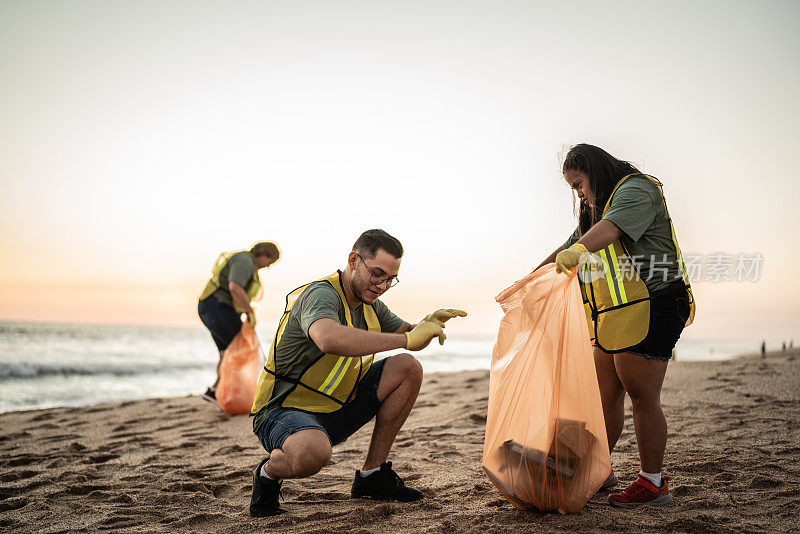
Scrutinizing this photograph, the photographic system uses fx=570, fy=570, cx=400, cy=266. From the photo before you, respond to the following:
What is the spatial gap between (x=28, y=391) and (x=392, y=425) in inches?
261

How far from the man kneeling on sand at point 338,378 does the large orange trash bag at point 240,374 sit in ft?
7.77

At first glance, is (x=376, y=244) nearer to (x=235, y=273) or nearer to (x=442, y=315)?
(x=442, y=315)

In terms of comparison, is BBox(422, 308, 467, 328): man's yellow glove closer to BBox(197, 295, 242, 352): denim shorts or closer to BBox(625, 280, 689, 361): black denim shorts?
BBox(625, 280, 689, 361): black denim shorts

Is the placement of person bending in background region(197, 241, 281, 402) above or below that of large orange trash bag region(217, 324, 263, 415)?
above

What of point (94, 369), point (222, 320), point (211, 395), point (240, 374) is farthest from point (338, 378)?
point (94, 369)

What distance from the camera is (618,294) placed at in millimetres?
2104

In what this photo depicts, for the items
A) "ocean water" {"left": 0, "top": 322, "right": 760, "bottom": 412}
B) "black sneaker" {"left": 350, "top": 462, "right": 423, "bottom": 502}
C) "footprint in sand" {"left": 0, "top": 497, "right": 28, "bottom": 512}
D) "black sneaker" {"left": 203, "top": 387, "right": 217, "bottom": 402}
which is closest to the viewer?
"black sneaker" {"left": 350, "top": 462, "right": 423, "bottom": 502}

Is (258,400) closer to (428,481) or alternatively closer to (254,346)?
(428,481)

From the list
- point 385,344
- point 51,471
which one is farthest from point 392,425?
Result: point 51,471

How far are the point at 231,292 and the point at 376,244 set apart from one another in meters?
2.75

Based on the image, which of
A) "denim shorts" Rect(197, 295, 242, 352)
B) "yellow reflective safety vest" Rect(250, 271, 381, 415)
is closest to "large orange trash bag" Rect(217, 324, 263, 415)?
"denim shorts" Rect(197, 295, 242, 352)

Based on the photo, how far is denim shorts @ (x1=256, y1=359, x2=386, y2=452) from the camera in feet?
6.89

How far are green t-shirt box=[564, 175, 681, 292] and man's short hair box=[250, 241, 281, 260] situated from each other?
3312 mm

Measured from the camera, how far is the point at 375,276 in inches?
85.3
